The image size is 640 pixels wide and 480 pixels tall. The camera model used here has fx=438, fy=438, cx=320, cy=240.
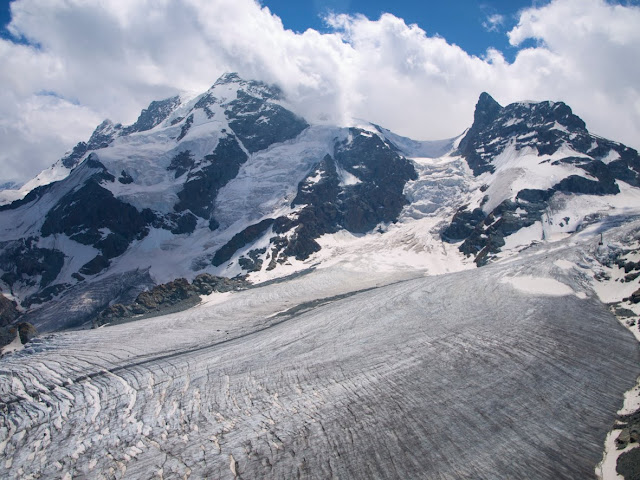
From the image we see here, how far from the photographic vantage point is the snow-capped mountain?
99.8 m

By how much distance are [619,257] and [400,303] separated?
86.3ft

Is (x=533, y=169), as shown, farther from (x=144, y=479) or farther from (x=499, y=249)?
(x=144, y=479)

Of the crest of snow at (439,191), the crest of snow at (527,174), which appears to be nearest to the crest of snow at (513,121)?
the crest of snow at (439,191)

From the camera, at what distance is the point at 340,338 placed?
3847 cm

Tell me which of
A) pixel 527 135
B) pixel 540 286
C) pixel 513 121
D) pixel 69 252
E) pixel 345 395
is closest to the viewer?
pixel 345 395

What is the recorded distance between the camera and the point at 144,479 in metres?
21.8

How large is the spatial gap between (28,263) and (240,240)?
177ft

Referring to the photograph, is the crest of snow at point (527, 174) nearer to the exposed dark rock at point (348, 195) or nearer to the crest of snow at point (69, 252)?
the exposed dark rock at point (348, 195)

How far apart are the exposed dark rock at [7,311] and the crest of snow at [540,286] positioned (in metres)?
94.5

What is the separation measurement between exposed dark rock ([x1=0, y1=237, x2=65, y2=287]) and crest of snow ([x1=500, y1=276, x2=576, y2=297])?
10731 cm

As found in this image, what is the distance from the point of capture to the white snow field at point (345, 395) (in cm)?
2305

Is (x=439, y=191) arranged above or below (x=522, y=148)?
below

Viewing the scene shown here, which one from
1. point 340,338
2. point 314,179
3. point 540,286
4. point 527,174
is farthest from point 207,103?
point 340,338

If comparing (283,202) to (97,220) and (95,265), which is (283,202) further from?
(95,265)
